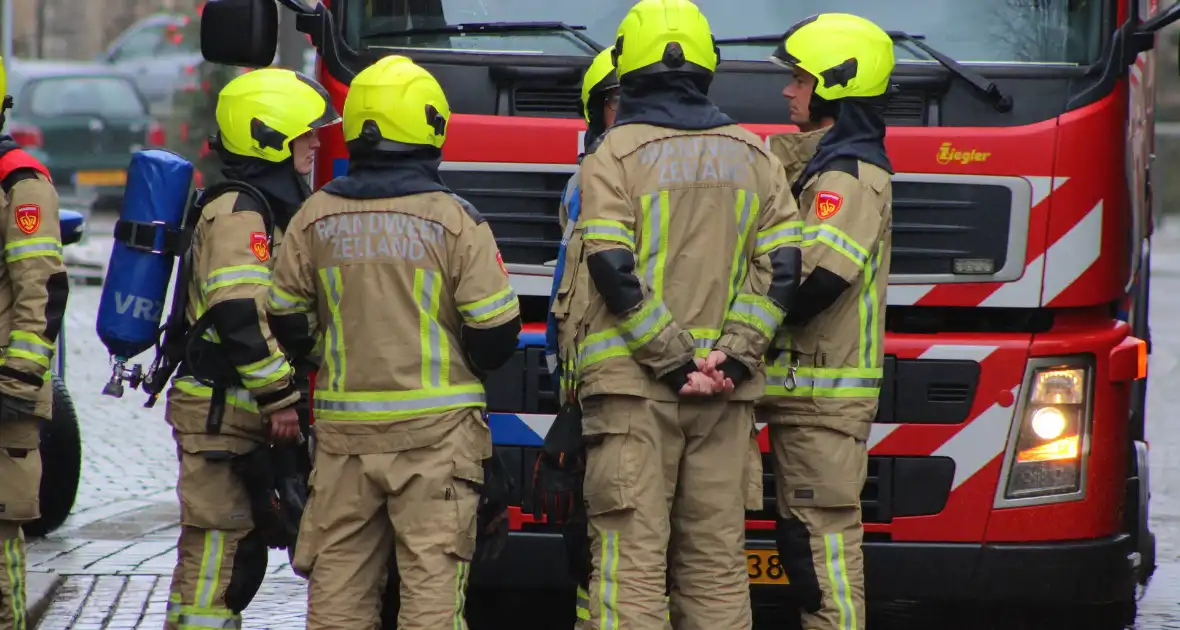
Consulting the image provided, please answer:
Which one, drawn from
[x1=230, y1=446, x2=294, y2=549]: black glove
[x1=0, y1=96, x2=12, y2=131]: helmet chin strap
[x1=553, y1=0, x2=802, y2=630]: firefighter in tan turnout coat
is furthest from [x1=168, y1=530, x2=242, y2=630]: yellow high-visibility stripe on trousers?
[x1=0, y1=96, x2=12, y2=131]: helmet chin strap

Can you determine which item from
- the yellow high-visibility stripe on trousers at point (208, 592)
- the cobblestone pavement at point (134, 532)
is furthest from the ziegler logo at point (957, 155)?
the yellow high-visibility stripe on trousers at point (208, 592)

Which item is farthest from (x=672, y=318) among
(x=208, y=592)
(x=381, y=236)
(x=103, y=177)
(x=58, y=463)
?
(x=103, y=177)

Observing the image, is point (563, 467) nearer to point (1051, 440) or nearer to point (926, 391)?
point (926, 391)

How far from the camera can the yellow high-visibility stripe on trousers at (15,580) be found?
594cm

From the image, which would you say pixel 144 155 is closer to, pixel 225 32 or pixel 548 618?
pixel 225 32

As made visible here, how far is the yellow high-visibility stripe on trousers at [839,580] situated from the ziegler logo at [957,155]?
115 centimetres

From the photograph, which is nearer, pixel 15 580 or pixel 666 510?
pixel 666 510

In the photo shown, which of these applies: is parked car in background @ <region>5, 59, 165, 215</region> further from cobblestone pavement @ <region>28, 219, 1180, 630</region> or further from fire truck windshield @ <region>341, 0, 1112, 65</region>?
fire truck windshield @ <region>341, 0, 1112, 65</region>

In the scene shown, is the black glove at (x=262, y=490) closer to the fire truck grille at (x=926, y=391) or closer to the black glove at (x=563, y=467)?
the black glove at (x=563, y=467)

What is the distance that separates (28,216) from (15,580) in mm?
1048

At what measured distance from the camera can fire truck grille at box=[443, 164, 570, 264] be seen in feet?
20.2

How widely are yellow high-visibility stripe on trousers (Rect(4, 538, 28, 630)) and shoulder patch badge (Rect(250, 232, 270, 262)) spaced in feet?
3.75

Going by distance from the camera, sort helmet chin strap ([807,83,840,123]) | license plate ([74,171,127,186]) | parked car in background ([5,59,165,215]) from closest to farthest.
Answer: helmet chin strap ([807,83,840,123]) < license plate ([74,171,127,186]) < parked car in background ([5,59,165,215])

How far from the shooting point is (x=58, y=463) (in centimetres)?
841
